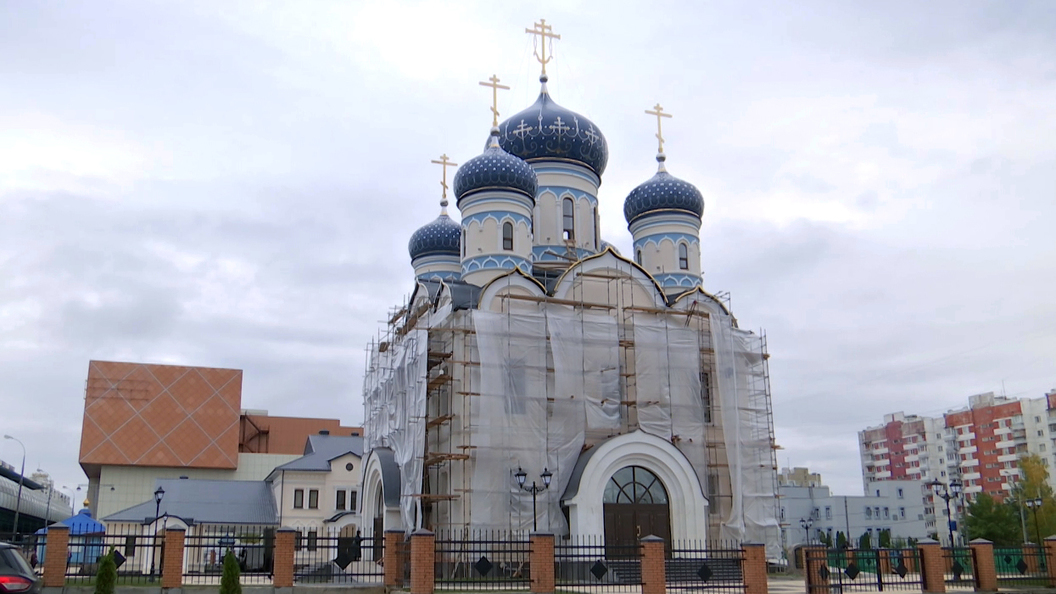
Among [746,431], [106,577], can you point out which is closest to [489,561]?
[106,577]

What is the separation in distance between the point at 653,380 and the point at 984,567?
819 cm

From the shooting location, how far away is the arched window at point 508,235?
2353cm

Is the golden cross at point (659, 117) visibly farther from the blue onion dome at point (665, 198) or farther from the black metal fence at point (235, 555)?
the black metal fence at point (235, 555)

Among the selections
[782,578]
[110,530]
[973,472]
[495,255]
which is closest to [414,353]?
[495,255]

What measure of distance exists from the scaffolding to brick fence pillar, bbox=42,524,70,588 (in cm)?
752

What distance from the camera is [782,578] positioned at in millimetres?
20906

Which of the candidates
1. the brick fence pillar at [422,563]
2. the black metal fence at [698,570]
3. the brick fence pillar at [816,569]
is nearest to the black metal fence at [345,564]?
the brick fence pillar at [422,563]

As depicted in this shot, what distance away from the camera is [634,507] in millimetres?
20734

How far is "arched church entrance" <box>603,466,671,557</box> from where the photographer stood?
807 inches

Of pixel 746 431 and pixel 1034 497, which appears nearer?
pixel 746 431

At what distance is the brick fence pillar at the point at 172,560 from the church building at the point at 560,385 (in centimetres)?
619

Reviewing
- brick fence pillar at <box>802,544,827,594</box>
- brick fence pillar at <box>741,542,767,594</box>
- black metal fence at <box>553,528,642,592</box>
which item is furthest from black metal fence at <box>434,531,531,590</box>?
brick fence pillar at <box>802,544,827,594</box>

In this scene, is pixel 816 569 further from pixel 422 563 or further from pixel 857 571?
pixel 422 563

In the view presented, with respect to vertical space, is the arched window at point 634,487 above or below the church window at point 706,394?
below
